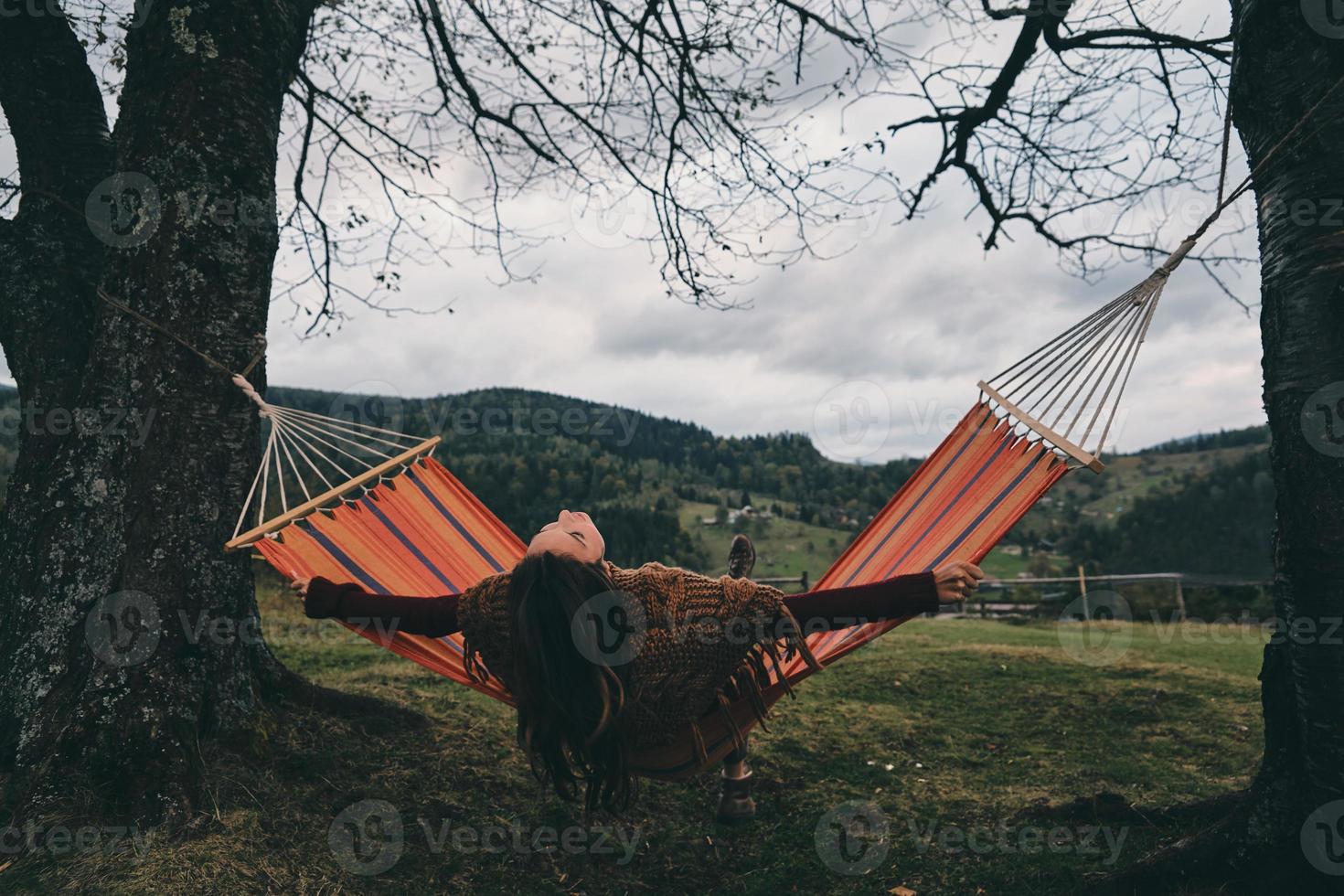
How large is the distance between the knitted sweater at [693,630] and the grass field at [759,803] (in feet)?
2.22

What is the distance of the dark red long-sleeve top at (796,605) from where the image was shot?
1491mm

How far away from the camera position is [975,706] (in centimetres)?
361

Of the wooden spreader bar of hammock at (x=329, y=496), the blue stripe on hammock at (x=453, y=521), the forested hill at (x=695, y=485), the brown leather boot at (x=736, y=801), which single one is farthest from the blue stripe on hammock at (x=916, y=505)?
the forested hill at (x=695, y=485)

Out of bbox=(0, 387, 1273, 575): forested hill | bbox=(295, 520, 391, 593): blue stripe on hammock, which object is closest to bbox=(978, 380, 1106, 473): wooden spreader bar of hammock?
bbox=(295, 520, 391, 593): blue stripe on hammock

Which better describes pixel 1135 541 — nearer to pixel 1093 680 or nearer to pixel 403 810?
pixel 1093 680

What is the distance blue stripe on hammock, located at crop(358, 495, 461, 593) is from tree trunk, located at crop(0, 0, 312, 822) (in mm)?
459

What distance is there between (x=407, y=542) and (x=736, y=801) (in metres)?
1.16

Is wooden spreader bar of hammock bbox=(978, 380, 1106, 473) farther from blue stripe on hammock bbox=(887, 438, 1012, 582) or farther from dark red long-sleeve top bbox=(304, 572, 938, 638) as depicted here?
dark red long-sleeve top bbox=(304, 572, 938, 638)

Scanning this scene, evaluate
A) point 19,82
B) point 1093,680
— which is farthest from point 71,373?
point 1093,680

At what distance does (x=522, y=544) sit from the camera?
239 centimetres

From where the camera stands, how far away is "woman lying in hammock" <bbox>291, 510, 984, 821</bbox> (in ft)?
5.10

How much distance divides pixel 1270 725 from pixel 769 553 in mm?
21912

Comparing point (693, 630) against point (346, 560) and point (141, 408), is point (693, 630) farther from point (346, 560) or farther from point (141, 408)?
point (141, 408)

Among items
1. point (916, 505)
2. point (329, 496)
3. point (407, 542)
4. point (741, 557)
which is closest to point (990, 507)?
point (916, 505)
